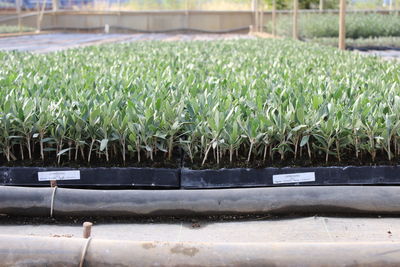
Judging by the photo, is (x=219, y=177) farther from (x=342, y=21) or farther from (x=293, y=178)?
(x=342, y=21)

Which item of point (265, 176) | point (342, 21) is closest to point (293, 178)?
point (265, 176)

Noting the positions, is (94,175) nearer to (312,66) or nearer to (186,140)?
(186,140)

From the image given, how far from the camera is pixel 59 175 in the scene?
12.2 ft

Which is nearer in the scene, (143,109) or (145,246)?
(145,246)

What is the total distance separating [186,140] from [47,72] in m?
3.03

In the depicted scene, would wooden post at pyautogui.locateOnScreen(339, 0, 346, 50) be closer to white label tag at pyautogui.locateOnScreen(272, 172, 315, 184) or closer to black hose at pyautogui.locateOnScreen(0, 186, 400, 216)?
white label tag at pyautogui.locateOnScreen(272, 172, 315, 184)

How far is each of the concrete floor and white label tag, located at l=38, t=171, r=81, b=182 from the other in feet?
1.49

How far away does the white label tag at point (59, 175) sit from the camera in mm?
3713

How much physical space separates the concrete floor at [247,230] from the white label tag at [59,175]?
1.49 ft

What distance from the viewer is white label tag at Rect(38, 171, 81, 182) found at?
3713 millimetres

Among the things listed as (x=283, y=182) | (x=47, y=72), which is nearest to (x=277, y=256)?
(x=283, y=182)

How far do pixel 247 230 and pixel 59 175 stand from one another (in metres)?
1.28

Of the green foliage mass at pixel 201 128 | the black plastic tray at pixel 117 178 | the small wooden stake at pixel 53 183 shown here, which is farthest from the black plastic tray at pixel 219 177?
the small wooden stake at pixel 53 183

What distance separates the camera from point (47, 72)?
21.4 feet
